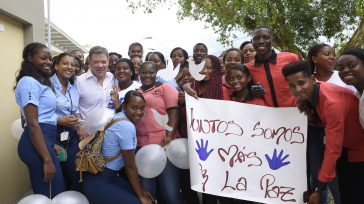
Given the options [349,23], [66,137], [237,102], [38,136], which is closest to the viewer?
[38,136]

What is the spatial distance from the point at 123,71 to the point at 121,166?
1.34 metres

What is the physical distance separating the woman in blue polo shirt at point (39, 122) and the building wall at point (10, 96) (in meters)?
1.68

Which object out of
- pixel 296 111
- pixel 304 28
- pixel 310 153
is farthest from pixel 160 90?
pixel 304 28

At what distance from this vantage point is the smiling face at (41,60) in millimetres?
3619

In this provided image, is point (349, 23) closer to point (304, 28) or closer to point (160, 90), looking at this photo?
point (304, 28)

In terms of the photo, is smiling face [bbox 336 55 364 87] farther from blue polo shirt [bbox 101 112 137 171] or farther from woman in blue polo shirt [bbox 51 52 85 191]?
woman in blue polo shirt [bbox 51 52 85 191]

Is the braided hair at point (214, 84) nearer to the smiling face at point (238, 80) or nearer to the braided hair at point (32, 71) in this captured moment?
the smiling face at point (238, 80)

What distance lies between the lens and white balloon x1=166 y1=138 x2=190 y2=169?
12.2 ft

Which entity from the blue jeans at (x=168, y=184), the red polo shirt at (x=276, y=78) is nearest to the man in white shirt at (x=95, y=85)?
the blue jeans at (x=168, y=184)

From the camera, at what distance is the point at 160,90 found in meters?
4.00

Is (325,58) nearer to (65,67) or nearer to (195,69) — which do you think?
(195,69)

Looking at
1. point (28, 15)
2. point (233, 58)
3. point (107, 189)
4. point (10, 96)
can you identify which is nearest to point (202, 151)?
point (107, 189)

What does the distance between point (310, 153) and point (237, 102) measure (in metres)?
0.89

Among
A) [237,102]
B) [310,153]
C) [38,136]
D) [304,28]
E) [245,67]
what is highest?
[304,28]
